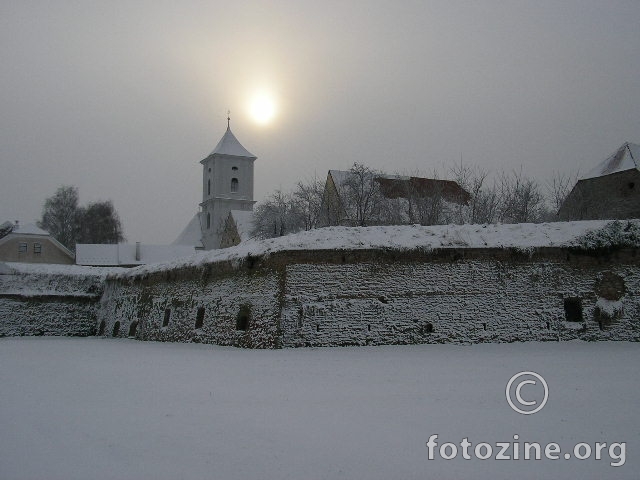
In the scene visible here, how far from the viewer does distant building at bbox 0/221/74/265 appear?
4981cm

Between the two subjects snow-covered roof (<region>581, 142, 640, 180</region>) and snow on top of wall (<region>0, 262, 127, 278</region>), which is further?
snow-covered roof (<region>581, 142, 640, 180</region>)

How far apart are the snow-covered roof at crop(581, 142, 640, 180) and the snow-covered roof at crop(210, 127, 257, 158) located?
1466 inches

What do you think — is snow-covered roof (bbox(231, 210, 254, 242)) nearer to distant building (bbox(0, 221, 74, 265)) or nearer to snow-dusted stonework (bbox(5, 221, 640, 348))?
distant building (bbox(0, 221, 74, 265))

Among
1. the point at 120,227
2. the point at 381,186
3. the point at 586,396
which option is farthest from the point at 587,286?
the point at 120,227

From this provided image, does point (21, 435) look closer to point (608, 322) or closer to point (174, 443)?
point (174, 443)

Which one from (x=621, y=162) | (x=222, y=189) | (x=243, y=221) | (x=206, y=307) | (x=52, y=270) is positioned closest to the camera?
(x=206, y=307)

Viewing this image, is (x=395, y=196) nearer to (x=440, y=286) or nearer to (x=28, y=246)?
(x=440, y=286)

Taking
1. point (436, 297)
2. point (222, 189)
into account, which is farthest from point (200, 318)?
point (222, 189)

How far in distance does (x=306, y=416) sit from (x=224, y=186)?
54408mm

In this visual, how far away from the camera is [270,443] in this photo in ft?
22.7

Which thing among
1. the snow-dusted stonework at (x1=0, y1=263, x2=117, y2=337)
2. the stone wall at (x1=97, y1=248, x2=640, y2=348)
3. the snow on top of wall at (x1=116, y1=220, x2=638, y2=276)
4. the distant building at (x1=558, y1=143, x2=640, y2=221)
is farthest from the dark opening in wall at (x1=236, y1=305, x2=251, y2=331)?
the distant building at (x1=558, y1=143, x2=640, y2=221)

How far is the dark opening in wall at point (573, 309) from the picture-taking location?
16.3 meters

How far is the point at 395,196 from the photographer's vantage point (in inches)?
1487

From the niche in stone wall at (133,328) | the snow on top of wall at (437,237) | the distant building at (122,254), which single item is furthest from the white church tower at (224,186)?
the snow on top of wall at (437,237)
